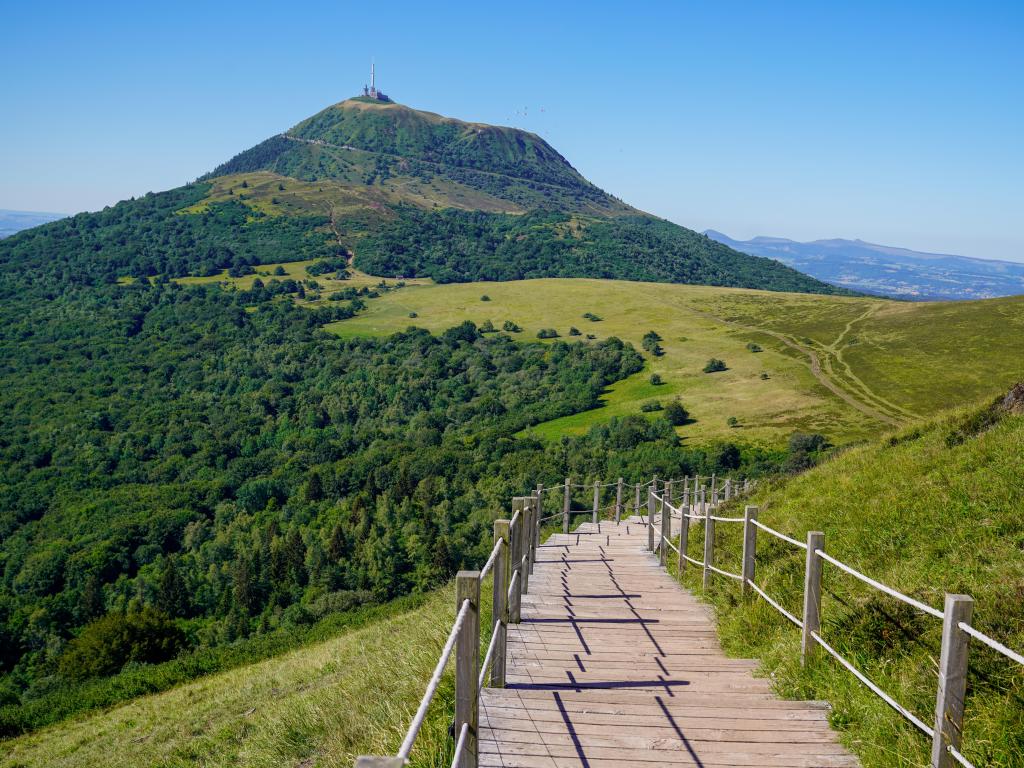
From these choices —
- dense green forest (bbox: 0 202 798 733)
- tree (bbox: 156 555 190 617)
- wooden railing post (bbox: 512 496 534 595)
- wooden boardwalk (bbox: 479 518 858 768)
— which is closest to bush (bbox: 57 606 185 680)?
dense green forest (bbox: 0 202 798 733)

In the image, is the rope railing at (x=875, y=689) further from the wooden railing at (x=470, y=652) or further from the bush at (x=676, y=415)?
the bush at (x=676, y=415)

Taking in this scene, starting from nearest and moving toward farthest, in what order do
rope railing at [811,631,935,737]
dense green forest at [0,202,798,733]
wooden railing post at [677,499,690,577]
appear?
rope railing at [811,631,935,737] < wooden railing post at [677,499,690,577] < dense green forest at [0,202,798,733]

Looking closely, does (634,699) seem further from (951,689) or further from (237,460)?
(237,460)

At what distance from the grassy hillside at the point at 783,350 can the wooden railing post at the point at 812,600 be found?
61.4 meters

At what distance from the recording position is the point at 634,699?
5555 millimetres

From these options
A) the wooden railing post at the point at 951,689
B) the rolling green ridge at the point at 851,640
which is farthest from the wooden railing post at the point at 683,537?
the wooden railing post at the point at 951,689

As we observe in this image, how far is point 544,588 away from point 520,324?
111 metres

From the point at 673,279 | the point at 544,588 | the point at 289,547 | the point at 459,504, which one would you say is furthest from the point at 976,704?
the point at 673,279

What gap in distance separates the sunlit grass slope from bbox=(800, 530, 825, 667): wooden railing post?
2742 millimetres

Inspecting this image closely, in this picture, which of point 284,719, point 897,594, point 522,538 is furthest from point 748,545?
point 284,719

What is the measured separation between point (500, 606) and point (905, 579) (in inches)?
141

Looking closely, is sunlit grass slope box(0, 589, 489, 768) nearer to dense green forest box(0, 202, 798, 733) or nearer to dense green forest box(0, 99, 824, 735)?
dense green forest box(0, 99, 824, 735)

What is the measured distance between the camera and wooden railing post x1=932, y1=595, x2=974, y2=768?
4008 millimetres

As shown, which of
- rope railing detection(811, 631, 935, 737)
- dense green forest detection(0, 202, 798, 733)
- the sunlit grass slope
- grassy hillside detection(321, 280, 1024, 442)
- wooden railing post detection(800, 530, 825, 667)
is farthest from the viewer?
grassy hillside detection(321, 280, 1024, 442)
